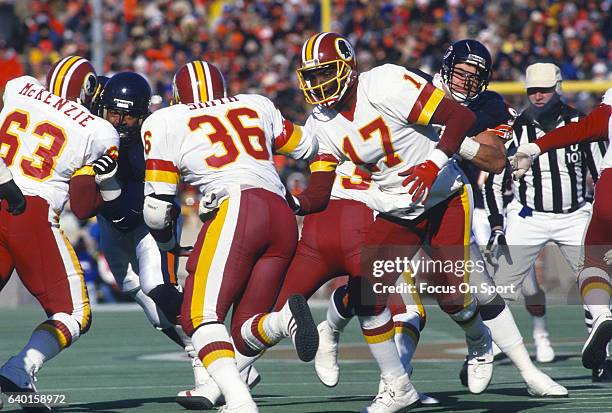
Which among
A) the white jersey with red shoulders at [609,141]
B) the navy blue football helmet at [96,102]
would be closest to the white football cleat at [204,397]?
the navy blue football helmet at [96,102]

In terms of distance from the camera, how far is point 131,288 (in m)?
7.79

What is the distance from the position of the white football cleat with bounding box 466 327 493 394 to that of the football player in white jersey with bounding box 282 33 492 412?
16.9 inches

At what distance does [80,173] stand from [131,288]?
4.34ft

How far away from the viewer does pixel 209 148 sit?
19.7 ft

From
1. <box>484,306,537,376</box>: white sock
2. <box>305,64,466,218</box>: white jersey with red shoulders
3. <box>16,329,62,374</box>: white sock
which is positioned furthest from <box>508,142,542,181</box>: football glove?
<box>16,329,62,374</box>: white sock

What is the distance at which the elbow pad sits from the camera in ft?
19.9

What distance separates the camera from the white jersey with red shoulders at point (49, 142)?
6578mm

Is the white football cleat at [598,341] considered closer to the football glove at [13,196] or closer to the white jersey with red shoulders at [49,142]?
the white jersey with red shoulders at [49,142]

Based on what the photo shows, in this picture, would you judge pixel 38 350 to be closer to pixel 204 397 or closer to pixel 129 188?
pixel 204 397

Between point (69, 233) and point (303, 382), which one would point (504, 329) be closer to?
point (303, 382)

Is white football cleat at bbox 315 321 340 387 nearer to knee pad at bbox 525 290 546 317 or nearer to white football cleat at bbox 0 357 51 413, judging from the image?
white football cleat at bbox 0 357 51 413

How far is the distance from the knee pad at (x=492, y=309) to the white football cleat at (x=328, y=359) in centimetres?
91

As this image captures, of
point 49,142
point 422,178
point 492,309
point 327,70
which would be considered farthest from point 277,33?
point 422,178

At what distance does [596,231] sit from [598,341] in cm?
61
